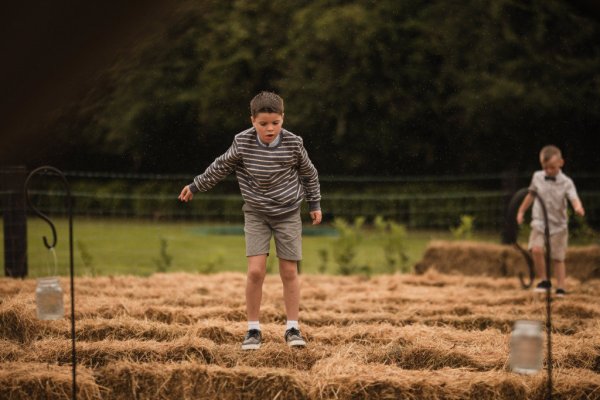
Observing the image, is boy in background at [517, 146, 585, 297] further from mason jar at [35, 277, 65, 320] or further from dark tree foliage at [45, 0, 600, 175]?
dark tree foliage at [45, 0, 600, 175]

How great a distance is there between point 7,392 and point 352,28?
603 inches

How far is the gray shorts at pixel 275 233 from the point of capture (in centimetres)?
395

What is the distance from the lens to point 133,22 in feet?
2.80

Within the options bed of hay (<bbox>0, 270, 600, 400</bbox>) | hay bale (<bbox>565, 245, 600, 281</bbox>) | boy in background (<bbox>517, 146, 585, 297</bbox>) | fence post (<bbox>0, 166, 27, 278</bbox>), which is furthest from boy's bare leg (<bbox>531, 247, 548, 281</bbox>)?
fence post (<bbox>0, 166, 27, 278</bbox>)

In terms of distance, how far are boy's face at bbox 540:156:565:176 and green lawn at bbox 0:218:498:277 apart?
13.1ft

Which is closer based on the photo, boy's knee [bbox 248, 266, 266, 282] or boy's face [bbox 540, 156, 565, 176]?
boy's knee [bbox 248, 266, 266, 282]

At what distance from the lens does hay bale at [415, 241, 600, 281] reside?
27.5ft

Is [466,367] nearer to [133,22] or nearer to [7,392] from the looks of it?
[7,392]

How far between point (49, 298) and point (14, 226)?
14.0 ft

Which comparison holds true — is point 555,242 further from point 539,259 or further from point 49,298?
point 49,298

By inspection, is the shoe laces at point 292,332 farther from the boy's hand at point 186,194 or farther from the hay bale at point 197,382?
the boy's hand at point 186,194

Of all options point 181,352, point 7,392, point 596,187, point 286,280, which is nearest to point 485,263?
point 286,280

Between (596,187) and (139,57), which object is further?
(596,187)

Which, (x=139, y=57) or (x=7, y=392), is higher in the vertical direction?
(x=139, y=57)
